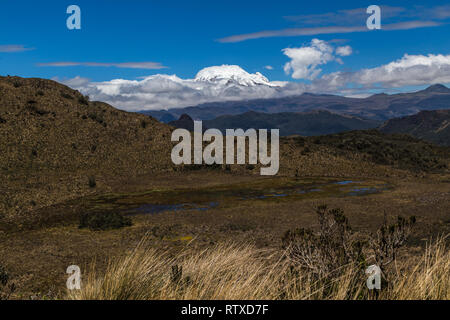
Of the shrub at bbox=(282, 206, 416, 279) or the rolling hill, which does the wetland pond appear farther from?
the shrub at bbox=(282, 206, 416, 279)

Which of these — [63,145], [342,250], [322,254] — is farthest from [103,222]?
[63,145]

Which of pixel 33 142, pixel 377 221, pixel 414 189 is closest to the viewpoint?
pixel 377 221

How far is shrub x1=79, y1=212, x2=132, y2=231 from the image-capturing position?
20422 millimetres

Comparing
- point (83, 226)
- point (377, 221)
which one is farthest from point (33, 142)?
point (377, 221)

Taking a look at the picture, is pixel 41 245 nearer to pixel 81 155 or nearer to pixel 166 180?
pixel 166 180

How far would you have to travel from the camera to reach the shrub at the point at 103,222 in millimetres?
20422

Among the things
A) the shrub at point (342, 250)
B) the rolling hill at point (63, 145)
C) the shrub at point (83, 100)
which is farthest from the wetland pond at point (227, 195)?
the shrub at point (83, 100)

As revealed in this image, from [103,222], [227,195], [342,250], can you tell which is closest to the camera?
[342,250]

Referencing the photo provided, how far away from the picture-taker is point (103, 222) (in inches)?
811

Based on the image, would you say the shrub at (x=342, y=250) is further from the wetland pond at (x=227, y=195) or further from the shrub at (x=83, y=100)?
the shrub at (x=83, y=100)

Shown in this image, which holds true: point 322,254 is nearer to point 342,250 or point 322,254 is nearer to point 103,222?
point 342,250

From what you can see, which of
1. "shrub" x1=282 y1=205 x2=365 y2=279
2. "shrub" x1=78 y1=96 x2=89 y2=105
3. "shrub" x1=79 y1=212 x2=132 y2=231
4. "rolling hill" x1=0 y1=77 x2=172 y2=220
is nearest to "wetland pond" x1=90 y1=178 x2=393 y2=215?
"shrub" x1=79 y1=212 x2=132 y2=231
